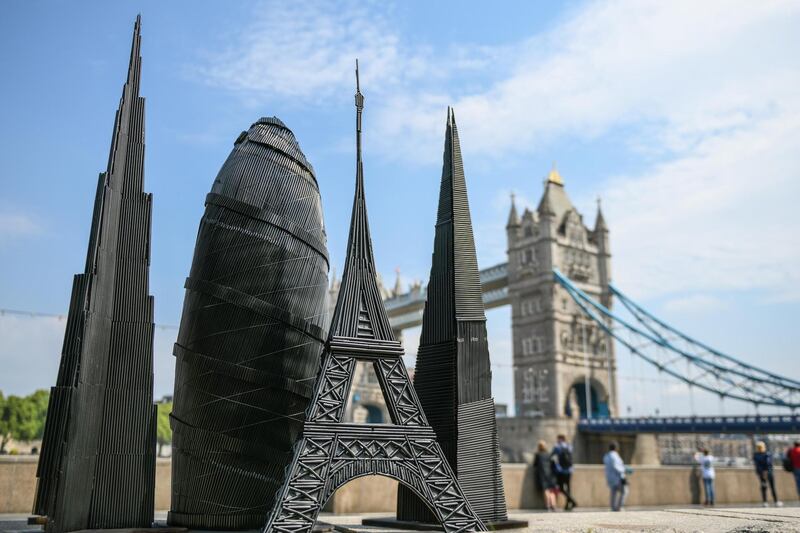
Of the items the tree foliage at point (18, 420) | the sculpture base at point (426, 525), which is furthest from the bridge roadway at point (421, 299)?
the sculpture base at point (426, 525)

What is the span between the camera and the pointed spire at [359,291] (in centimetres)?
998

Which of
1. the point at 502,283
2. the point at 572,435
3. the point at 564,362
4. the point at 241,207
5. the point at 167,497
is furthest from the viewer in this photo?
→ the point at 502,283

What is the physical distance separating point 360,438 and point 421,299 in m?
63.8

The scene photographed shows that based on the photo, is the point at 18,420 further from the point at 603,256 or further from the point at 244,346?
the point at 244,346

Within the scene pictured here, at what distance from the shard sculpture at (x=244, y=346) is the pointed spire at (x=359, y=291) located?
0.75 metres

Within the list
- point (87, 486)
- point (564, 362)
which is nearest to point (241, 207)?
point (87, 486)

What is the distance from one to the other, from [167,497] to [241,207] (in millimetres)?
6841

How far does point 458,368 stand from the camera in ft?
35.5

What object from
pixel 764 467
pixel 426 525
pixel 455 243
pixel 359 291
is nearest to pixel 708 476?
pixel 764 467

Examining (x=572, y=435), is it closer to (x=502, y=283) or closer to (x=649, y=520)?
(x=502, y=283)

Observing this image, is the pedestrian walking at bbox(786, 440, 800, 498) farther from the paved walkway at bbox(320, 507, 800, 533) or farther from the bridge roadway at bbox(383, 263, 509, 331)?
the bridge roadway at bbox(383, 263, 509, 331)

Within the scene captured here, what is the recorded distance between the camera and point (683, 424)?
49.3 meters

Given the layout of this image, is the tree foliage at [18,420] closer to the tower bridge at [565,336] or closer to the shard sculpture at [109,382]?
the tower bridge at [565,336]

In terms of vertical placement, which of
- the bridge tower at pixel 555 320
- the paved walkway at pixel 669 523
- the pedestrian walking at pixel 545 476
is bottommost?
the paved walkway at pixel 669 523
